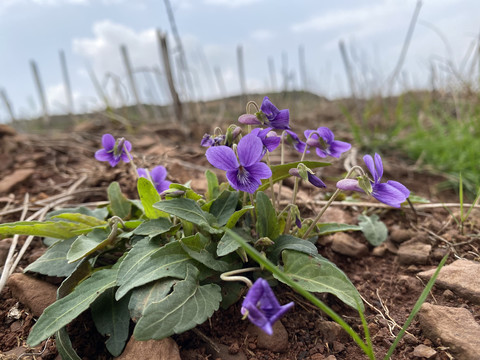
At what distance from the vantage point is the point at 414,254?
1929 mm

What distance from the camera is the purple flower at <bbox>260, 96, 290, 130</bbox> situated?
4.84 ft

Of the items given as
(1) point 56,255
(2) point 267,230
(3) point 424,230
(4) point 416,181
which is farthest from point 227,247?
(4) point 416,181

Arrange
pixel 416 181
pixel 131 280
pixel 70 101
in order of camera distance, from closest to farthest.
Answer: pixel 131 280
pixel 416 181
pixel 70 101

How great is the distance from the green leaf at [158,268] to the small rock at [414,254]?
111 centimetres

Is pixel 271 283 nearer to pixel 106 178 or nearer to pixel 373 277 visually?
pixel 373 277

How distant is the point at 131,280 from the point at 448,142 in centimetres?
405

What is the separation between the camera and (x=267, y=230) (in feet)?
5.26

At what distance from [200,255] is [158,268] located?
0.54 feet

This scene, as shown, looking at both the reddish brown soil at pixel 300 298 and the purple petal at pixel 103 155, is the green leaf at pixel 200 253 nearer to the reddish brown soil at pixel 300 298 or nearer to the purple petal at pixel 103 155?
the reddish brown soil at pixel 300 298

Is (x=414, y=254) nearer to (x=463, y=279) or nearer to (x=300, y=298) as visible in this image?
(x=463, y=279)

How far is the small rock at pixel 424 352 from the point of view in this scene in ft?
4.26

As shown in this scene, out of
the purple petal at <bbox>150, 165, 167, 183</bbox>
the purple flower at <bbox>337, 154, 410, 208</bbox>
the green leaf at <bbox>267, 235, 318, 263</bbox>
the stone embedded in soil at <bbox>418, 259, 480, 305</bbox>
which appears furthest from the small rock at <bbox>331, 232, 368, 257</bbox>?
the purple petal at <bbox>150, 165, 167, 183</bbox>

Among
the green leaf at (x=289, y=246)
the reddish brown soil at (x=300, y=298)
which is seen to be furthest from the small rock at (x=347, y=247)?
the green leaf at (x=289, y=246)

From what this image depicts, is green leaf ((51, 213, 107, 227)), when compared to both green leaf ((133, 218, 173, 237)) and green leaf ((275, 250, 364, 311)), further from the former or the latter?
green leaf ((275, 250, 364, 311))
